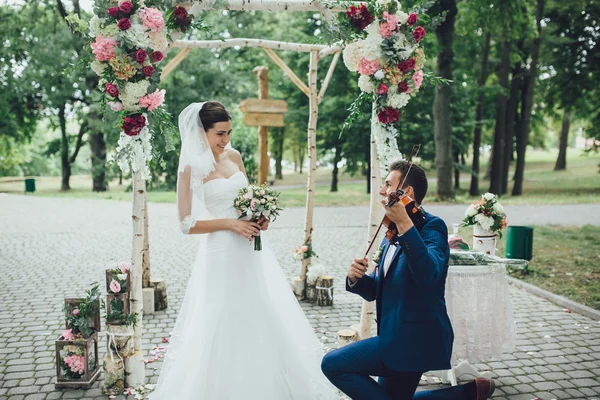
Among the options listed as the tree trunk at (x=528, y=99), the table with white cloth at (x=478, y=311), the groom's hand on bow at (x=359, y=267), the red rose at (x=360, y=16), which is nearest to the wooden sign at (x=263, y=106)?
the red rose at (x=360, y=16)

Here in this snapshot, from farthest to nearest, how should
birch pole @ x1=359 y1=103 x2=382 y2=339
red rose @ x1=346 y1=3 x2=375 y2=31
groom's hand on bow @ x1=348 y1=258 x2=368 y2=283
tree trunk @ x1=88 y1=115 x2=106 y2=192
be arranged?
tree trunk @ x1=88 y1=115 x2=106 y2=192 < birch pole @ x1=359 y1=103 x2=382 y2=339 < red rose @ x1=346 y1=3 x2=375 y2=31 < groom's hand on bow @ x1=348 y1=258 x2=368 y2=283

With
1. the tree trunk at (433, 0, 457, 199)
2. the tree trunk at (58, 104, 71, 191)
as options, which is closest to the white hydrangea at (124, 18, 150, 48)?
the tree trunk at (433, 0, 457, 199)

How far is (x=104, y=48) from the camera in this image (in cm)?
382

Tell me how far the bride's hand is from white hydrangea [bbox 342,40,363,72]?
184cm

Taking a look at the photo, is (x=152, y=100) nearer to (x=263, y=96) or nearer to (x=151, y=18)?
(x=151, y=18)

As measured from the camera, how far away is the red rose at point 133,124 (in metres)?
4.00

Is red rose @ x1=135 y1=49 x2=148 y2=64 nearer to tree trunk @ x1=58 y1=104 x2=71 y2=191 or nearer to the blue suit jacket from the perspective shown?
the blue suit jacket

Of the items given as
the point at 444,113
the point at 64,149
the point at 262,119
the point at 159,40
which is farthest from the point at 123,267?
the point at 64,149

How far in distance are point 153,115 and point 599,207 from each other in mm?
19274

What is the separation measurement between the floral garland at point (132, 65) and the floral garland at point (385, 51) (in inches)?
68.7

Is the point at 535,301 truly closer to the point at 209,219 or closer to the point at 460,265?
the point at 460,265

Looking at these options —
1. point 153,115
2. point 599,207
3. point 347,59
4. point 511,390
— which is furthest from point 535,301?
point 599,207

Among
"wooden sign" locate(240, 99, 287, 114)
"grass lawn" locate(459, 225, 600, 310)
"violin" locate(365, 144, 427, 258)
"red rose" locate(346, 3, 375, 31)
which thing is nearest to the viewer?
"violin" locate(365, 144, 427, 258)

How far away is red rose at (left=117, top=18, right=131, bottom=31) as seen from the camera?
3.79m
